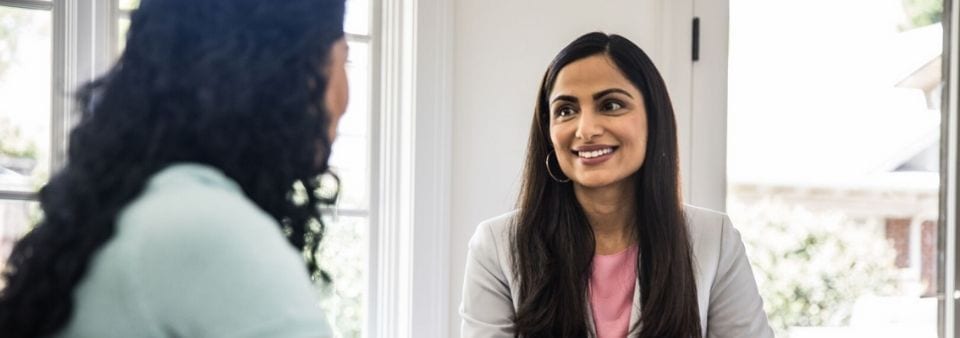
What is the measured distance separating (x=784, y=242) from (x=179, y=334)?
2.58m

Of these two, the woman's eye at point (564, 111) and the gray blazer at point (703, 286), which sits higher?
the woman's eye at point (564, 111)

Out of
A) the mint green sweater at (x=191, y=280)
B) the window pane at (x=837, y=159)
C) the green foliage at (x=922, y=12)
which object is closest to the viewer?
the mint green sweater at (x=191, y=280)

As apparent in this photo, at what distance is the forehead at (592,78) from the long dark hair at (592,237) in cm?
1

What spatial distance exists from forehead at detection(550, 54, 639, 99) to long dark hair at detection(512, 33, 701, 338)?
11 millimetres

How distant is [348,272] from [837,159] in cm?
132

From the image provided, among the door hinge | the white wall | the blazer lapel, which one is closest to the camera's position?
the blazer lapel

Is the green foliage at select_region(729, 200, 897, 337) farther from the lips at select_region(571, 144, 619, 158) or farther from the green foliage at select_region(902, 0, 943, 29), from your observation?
the lips at select_region(571, 144, 619, 158)

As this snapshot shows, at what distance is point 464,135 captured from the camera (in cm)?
271

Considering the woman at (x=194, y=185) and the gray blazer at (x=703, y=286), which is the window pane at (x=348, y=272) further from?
the woman at (x=194, y=185)

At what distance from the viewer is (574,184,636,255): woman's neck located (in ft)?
6.77

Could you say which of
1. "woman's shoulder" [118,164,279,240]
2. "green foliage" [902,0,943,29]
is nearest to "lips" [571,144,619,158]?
"woman's shoulder" [118,164,279,240]

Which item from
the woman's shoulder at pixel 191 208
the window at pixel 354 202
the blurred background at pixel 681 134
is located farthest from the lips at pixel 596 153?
the woman's shoulder at pixel 191 208

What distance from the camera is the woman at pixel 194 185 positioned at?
2.38ft

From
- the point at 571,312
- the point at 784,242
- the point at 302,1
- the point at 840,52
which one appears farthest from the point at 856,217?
the point at 302,1
